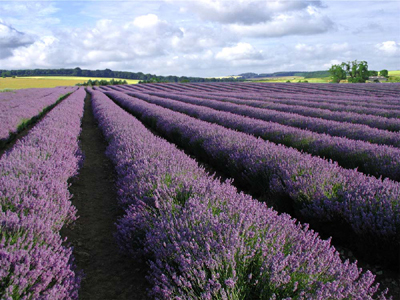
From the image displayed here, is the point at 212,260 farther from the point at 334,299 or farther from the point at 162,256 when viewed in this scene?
the point at 334,299

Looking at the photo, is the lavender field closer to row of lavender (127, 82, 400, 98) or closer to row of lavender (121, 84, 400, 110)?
row of lavender (121, 84, 400, 110)

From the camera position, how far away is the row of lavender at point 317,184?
9.07 ft

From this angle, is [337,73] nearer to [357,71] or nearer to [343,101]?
[357,71]

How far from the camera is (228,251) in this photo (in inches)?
67.7

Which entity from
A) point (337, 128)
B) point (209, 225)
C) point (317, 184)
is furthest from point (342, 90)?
point (209, 225)

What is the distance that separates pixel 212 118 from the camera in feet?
32.0

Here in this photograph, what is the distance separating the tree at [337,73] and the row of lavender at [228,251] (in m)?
68.2

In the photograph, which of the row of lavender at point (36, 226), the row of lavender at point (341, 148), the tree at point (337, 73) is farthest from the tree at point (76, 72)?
the row of lavender at point (36, 226)

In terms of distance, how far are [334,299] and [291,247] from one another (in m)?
0.46

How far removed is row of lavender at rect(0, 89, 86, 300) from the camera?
1.71 metres

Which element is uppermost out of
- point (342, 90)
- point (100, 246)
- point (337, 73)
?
point (337, 73)

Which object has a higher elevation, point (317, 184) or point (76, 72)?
point (76, 72)

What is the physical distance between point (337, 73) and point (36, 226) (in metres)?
70.0

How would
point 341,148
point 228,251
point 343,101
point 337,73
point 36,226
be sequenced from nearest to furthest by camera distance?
point 228,251 < point 36,226 < point 341,148 < point 343,101 < point 337,73
